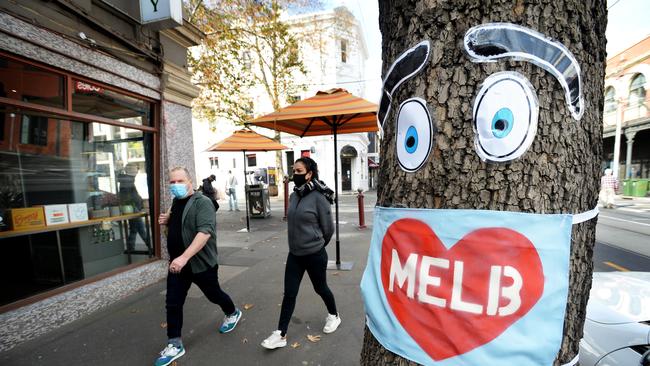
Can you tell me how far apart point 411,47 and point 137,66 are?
16.4 feet

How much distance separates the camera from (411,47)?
4.09 feet

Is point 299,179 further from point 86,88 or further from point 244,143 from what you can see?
point 244,143

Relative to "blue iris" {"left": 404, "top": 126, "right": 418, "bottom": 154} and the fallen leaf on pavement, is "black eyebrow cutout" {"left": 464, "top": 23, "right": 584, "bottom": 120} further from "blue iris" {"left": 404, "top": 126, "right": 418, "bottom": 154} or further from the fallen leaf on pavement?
the fallen leaf on pavement

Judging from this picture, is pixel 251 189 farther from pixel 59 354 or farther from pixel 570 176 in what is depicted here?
pixel 570 176

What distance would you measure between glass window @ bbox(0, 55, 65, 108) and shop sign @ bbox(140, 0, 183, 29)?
1640 mm

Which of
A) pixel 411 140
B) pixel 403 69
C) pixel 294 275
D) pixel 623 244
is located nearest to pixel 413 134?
pixel 411 140

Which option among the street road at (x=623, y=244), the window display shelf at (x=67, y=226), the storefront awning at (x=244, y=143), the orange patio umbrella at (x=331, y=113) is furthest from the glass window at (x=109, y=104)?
the street road at (x=623, y=244)

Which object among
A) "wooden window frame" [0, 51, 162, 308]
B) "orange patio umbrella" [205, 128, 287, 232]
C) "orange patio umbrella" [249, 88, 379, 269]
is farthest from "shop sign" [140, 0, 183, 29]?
"orange patio umbrella" [205, 128, 287, 232]

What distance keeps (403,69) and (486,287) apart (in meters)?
0.93

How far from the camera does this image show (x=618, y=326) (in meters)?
2.16

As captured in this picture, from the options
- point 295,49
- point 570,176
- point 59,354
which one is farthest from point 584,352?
point 295,49

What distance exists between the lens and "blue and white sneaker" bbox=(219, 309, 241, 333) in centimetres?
344

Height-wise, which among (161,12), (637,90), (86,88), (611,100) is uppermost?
(637,90)

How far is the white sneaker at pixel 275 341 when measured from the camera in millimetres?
3053
